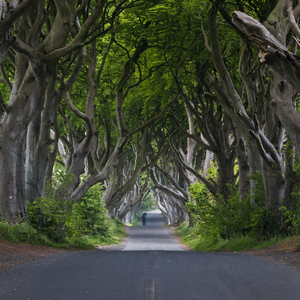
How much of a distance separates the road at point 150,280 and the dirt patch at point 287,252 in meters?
0.41

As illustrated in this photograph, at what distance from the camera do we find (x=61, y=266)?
7.61 m

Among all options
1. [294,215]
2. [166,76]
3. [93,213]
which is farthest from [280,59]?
[93,213]

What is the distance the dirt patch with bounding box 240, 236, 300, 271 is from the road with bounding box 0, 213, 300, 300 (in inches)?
16.0

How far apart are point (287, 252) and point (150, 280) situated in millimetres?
5316

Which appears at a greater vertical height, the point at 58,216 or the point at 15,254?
the point at 58,216

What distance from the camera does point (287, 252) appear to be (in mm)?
10195

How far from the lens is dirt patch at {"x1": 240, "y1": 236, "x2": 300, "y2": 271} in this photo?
27.4ft

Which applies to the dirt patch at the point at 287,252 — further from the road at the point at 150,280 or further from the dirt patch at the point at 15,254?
the dirt patch at the point at 15,254

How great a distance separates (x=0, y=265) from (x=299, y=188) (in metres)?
8.41

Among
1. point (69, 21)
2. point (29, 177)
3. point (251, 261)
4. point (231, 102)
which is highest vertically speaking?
point (69, 21)

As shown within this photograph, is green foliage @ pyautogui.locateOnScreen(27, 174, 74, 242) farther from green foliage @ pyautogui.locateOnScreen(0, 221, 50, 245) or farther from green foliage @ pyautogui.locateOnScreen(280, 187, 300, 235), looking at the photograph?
green foliage @ pyautogui.locateOnScreen(280, 187, 300, 235)

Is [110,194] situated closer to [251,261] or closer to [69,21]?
[69,21]

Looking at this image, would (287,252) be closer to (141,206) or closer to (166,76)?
(166,76)

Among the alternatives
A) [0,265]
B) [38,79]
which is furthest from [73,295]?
[38,79]
